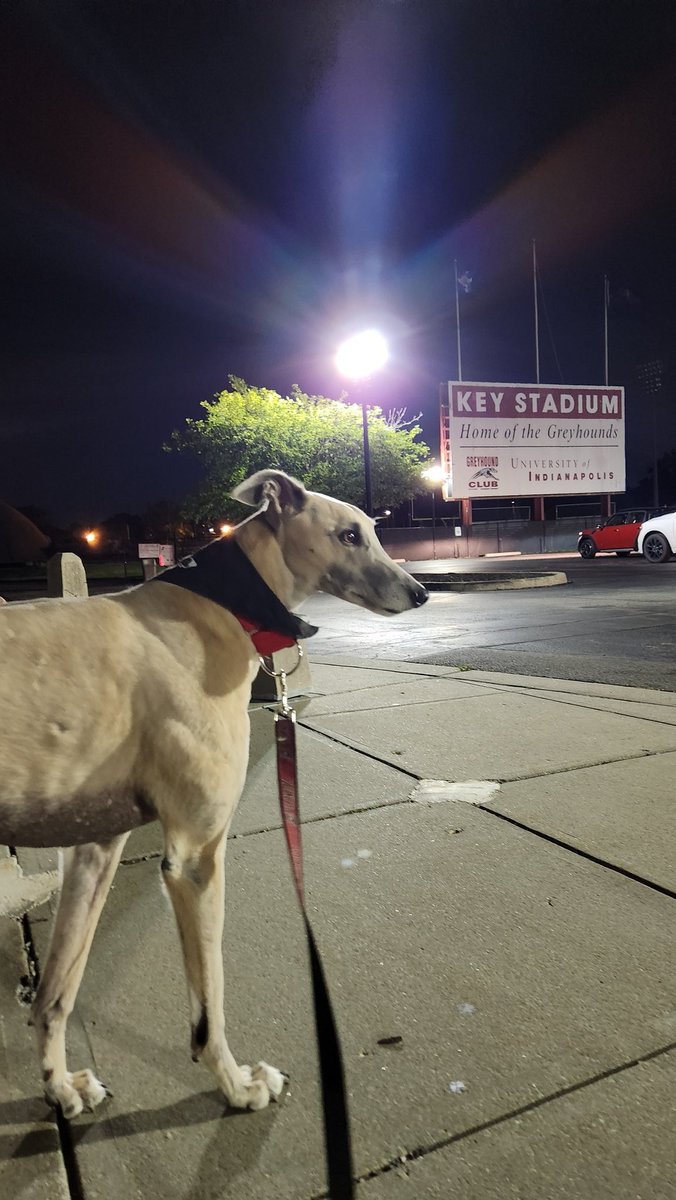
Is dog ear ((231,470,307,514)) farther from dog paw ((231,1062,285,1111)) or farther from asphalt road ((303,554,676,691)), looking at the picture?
asphalt road ((303,554,676,691))

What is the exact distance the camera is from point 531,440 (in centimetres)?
3809

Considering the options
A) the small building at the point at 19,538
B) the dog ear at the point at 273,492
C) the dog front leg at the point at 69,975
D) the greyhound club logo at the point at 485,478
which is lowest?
the dog front leg at the point at 69,975

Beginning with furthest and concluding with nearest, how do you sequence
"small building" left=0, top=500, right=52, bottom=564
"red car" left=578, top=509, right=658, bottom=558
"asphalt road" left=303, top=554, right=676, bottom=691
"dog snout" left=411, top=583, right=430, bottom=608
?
"red car" left=578, top=509, right=658, bottom=558 → "small building" left=0, top=500, right=52, bottom=564 → "asphalt road" left=303, top=554, right=676, bottom=691 → "dog snout" left=411, top=583, right=430, bottom=608

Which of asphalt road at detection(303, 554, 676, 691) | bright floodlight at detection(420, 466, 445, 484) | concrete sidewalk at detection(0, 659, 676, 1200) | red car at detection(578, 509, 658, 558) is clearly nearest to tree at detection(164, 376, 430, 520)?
bright floodlight at detection(420, 466, 445, 484)

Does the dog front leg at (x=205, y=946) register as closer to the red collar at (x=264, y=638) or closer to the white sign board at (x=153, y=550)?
the red collar at (x=264, y=638)

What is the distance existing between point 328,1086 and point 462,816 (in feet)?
6.70

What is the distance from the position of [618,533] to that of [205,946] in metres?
27.5

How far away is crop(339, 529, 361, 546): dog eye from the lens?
2.15 metres

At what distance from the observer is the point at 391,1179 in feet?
5.36

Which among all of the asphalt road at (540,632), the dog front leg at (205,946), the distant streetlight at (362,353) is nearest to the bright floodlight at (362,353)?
the distant streetlight at (362,353)

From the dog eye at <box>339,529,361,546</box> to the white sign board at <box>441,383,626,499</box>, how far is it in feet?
114

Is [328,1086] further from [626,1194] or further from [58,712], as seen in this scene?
[58,712]

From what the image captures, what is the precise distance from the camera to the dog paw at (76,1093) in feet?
6.10

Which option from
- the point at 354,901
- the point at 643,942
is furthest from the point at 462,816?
the point at 643,942
